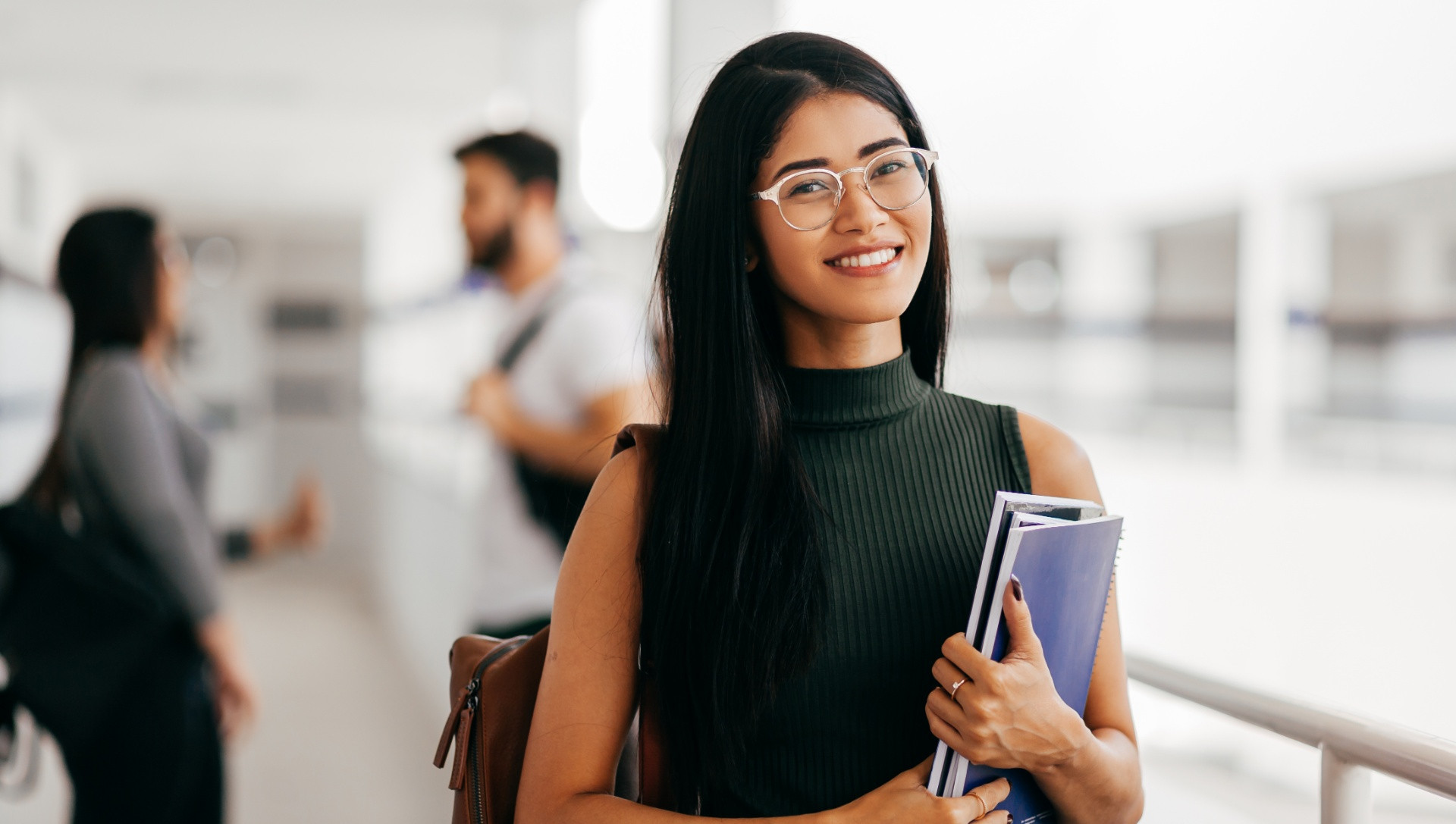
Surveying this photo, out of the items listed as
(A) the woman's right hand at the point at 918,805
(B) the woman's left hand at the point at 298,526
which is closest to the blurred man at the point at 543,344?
(B) the woman's left hand at the point at 298,526

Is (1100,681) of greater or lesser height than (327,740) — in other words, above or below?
above

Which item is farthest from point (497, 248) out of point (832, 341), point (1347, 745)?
point (1347, 745)

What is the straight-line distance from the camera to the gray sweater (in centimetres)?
225

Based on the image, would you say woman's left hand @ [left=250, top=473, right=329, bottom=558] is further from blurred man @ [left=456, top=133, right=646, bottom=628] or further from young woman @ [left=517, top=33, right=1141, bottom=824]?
young woman @ [left=517, top=33, right=1141, bottom=824]

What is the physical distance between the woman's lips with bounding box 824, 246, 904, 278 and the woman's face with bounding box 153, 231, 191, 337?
1.95 meters

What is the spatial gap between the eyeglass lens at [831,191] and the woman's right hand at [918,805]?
0.51 meters

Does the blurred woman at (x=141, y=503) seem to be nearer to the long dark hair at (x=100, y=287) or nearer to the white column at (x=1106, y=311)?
the long dark hair at (x=100, y=287)

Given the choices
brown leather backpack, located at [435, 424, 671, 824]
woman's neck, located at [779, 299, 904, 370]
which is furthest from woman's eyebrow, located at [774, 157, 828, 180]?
brown leather backpack, located at [435, 424, 671, 824]

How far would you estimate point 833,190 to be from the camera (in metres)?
1.03

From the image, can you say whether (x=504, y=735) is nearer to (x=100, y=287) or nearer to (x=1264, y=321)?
(x=100, y=287)

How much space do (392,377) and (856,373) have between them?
10.6m

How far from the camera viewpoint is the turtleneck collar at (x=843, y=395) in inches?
43.3

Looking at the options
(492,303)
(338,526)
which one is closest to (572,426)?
(492,303)

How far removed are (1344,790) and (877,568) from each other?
0.45 metres
